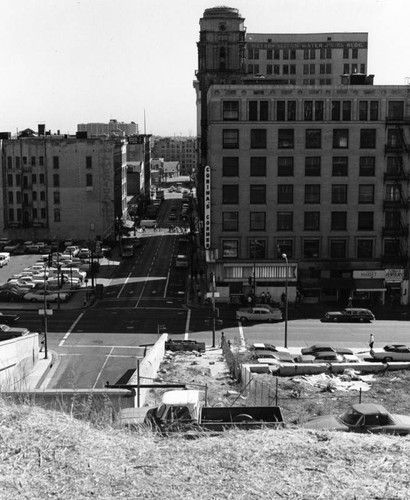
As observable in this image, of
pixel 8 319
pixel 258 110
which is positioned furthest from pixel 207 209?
pixel 8 319

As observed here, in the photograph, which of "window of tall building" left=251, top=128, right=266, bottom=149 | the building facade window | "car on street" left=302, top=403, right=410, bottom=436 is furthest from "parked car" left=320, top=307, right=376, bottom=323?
"car on street" left=302, top=403, right=410, bottom=436

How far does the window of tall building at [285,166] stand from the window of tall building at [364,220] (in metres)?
8.30

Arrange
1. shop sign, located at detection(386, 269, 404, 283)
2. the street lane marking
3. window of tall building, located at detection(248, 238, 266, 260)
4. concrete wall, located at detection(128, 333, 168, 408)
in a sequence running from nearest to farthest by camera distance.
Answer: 1. concrete wall, located at detection(128, 333, 168, 408)
2. the street lane marking
3. window of tall building, located at detection(248, 238, 266, 260)
4. shop sign, located at detection(386, 269, 404, 283)

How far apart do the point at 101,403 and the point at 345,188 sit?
51.4 m

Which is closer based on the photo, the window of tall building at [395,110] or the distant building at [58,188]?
the window of tall building at [395,110]

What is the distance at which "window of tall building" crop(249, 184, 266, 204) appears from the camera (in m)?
74.3

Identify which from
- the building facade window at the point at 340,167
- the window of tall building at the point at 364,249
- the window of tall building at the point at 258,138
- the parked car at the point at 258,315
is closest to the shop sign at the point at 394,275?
the window of tall building at the point at 364,249

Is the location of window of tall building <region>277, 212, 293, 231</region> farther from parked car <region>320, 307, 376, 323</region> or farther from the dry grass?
the dry grass

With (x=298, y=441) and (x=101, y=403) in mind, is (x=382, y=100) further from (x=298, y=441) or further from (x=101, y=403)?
(x=298, y=441)

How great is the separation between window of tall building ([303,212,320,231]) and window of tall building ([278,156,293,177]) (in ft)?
14.7

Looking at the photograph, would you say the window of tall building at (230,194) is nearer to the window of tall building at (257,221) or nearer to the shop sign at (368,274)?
the window of tall building at (257,221)

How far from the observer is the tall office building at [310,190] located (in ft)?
238

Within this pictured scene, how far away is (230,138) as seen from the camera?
241 feet

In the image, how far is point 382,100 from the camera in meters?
72.7
